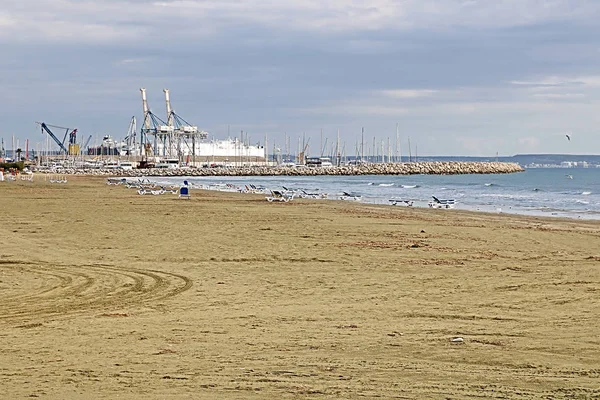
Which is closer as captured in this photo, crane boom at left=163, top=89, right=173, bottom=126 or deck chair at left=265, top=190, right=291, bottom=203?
deck chair at left=265, top=190, right=291, bottom=203

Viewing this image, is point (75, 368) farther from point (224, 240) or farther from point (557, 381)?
point (224, 240)

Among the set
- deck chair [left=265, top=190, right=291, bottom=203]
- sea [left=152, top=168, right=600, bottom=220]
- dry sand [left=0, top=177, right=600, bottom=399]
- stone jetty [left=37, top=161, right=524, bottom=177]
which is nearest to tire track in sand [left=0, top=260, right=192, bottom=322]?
dry sand [left=0, top=177, right=600, bottom=399]

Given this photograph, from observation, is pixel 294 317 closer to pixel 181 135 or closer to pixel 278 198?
pixel 278 198

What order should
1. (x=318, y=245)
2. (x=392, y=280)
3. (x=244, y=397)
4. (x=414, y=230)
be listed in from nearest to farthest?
(x=244, y=397), (x=392, y=280), (x=318, y=245), (x=414, y=230)

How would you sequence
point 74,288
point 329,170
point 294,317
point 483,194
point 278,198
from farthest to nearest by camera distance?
1. point 329,170
2. point 483,194
3. point 278,198
4. point 74,288
5. point 294,317

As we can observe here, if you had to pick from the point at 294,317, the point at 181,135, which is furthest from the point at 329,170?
the point at 294,317

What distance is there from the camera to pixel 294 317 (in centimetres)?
888

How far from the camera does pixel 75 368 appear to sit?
6.59 metres

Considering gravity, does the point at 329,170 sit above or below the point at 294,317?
above

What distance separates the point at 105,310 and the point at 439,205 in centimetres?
2968

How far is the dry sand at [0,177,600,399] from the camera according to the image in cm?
622

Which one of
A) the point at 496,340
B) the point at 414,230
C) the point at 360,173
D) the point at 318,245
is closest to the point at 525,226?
the point at 414,230

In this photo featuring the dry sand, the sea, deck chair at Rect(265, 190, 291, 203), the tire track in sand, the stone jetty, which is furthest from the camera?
the stone jetty

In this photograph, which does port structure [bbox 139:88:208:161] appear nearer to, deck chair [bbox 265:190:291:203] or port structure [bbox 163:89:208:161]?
port structure [bbox 163:89:208:161]
